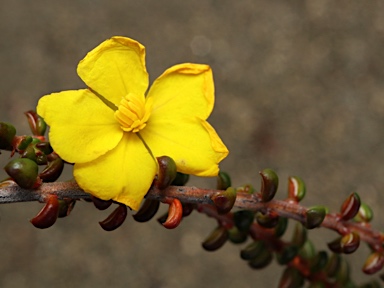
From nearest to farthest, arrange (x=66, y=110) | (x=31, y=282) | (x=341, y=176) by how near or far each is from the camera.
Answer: (x=66, y=110) < (x=31, y=282) < (x=341, y=176)

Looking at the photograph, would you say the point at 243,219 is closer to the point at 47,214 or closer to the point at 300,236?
the point at 300,236

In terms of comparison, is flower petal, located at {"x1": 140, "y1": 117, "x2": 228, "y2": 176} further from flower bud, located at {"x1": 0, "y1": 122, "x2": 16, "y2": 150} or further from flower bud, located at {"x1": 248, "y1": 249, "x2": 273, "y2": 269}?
flower bud, located at {"x1": 248, "y1": 249, "x2": 273, "y2": 269}

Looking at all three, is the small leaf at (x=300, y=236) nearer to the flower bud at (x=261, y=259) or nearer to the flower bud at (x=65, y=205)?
the flower bud at (x=261, y=259)

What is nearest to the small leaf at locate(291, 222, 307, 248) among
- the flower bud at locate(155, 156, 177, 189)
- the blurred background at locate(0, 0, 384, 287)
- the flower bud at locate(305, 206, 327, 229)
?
the flower bud at locate(305, 206, 327, 229)

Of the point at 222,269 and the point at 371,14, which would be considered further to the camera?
the point at 371,14

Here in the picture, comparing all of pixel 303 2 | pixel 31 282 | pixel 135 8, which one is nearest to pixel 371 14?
pixel 303 2

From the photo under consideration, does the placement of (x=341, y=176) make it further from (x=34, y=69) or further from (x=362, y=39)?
(x=34, y=69)
